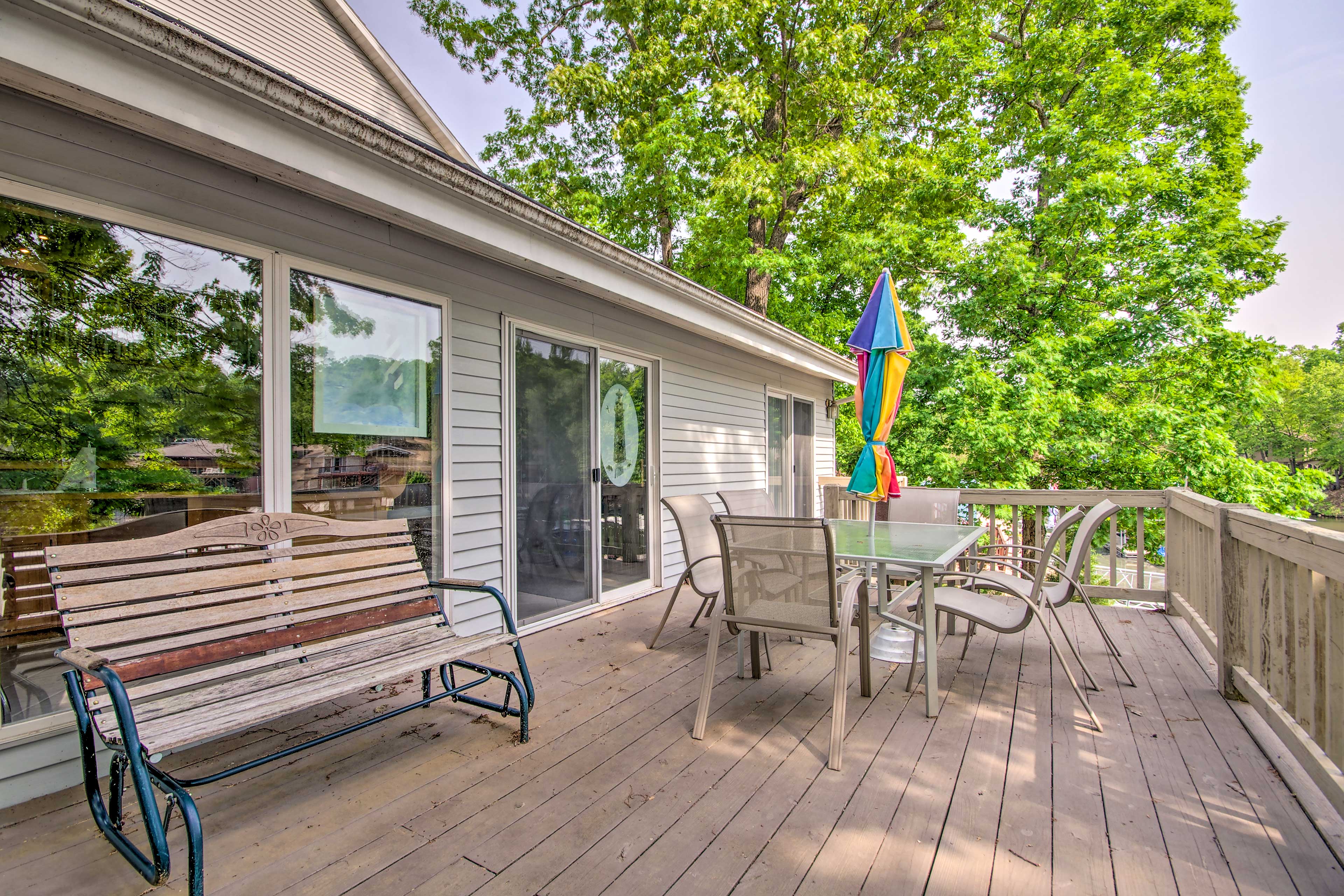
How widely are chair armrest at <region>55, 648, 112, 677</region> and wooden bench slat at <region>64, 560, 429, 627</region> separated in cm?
23

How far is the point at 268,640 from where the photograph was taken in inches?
85.4

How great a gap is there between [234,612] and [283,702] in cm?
55

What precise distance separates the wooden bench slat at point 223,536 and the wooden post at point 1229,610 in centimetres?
375

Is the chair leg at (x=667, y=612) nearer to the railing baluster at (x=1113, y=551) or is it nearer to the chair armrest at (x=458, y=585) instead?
the chair armrest at (x=458, y=585)

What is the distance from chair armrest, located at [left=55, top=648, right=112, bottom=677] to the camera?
151 centimetres

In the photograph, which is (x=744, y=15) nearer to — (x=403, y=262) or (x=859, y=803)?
(x=403, y=262)

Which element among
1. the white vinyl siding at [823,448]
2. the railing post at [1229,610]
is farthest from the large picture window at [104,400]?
the white vinyl siding at [823,448]

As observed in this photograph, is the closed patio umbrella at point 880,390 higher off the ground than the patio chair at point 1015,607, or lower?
higher

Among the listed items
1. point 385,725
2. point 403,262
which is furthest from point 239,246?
point 385,725

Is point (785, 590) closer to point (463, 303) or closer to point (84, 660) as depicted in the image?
point (84, 660)

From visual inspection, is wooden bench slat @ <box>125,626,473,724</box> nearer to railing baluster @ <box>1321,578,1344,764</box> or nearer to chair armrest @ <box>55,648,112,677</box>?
chair armrest @ <box>55,648,112,677</box>

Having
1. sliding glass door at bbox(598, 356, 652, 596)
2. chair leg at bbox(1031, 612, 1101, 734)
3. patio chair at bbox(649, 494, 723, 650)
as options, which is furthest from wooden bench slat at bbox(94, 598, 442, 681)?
chair leg at bbox(1031, 612, 1101, 734)

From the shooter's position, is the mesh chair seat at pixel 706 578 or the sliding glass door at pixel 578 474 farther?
the sliding glass door at pixel 578 474

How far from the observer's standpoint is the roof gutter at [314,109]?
159cm
